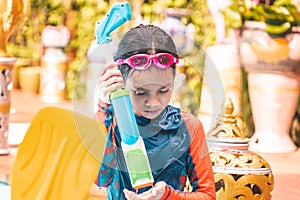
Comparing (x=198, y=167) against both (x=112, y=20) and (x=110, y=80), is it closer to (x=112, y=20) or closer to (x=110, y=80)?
(x=110, y=80)

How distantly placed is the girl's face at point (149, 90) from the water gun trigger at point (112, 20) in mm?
133

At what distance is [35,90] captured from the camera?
33.0 feet

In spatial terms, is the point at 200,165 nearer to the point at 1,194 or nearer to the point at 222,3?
the point at 1,194

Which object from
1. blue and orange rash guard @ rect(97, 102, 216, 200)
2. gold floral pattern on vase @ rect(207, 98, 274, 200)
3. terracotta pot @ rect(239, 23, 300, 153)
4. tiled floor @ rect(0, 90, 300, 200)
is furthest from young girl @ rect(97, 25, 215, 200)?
terracotta pot @ rect(239, 23, 300, 153)

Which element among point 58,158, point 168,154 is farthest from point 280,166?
point 168,154

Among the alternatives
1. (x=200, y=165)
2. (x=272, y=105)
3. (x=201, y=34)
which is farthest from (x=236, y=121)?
(x=201, y=34)

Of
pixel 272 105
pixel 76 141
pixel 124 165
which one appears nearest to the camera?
pixel 124 165

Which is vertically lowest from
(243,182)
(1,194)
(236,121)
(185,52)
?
(1,194)

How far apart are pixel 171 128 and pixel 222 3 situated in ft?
16.1

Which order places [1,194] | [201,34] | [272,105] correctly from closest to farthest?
1. [1,194]
2. [272,105]
3. [201,34]

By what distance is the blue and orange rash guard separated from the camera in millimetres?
2262

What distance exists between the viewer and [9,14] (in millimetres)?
5398

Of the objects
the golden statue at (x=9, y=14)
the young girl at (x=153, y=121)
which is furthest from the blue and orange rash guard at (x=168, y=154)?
the golden statue at (x=9, y=14)

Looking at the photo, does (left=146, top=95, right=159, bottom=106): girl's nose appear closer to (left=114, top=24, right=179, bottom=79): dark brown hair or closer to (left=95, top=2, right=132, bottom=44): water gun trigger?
(left=114, top=24, right=179, bottom=79): dark brown hair
